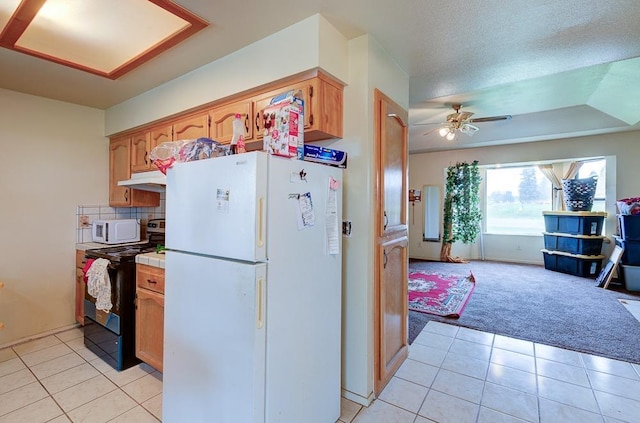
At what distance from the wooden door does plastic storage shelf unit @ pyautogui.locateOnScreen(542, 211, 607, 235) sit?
182 inches

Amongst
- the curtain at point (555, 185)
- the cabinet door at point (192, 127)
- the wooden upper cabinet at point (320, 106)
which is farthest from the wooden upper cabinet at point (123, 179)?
the curtain at point (555, 185)

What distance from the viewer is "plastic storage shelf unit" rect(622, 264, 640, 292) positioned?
433 cm

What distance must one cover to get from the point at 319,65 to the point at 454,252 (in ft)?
20.7

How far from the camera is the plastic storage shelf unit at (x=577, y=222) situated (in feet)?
16.6

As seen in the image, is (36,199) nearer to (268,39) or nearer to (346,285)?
(268,39)

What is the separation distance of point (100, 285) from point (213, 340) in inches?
60.9

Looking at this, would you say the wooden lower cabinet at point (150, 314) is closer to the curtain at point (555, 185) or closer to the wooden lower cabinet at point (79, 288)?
the wooden lower cabinet at point (79, 288)

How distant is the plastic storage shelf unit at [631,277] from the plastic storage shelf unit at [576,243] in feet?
2.23

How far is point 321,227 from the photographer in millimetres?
1638

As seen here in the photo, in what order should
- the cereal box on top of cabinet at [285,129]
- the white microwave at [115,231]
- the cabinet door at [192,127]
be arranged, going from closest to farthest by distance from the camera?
the cereal box on top of cabinet at [285,129] < the cabinet door at [192,127] < the white microwave at [115,231]

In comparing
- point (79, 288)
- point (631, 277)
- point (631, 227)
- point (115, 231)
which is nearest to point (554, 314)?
point (631, 277)

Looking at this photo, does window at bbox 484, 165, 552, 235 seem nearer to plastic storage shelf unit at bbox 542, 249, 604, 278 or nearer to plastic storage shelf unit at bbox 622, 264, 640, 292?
plastic storage shelf unit at bbox 542, 249, 604, 278

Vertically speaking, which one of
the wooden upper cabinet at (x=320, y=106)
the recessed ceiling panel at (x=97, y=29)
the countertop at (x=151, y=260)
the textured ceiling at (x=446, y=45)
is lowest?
the countertop at (x=151, y=260)

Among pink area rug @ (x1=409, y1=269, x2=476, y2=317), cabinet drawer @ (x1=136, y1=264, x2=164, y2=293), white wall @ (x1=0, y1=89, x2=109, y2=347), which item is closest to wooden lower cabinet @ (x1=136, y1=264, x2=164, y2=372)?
cabinet drawer @ (x1=136, y1=264, x2=164, y2=293)
